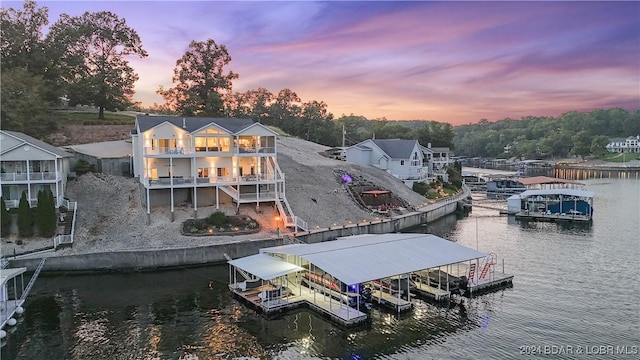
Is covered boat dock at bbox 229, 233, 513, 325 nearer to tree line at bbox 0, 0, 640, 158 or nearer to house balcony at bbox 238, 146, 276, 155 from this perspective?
house balcony at bbox 238, 146, 276, 155

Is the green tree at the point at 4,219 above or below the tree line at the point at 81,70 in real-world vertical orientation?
below

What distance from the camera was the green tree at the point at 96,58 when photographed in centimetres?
6812

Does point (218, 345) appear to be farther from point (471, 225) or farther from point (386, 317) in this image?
point (471, 225)

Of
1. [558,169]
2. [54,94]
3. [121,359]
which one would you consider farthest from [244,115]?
[558,169]

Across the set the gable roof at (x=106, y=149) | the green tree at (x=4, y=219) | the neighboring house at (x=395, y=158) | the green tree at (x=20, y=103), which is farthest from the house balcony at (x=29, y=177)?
the neighboring house at (x=395, y=158)

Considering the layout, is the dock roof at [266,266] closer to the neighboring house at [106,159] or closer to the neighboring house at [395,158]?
the neighboring house at [106,159]

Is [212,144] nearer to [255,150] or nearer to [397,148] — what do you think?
[255,150]

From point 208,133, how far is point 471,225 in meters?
33.6

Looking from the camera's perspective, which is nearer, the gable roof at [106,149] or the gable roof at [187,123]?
the gable roof at [187,123]

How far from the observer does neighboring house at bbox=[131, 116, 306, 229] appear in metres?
46.3

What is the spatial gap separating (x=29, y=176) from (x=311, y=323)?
2979 centimetres

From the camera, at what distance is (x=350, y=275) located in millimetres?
27656

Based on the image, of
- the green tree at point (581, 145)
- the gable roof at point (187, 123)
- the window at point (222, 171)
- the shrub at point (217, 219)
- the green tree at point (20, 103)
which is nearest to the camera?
the shrub at point (217, 219)

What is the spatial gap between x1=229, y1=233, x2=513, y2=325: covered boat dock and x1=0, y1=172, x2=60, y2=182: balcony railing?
20.2 m
